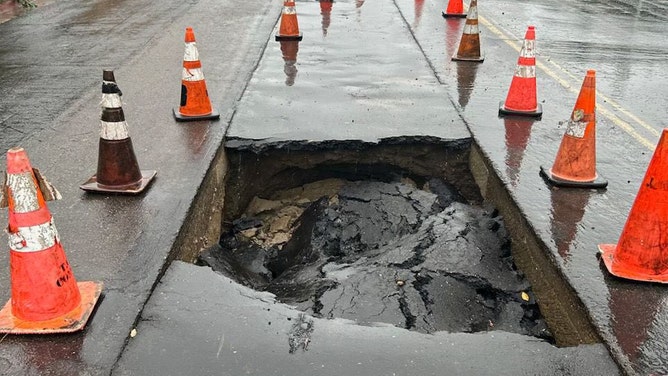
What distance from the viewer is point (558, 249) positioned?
12.5 ft

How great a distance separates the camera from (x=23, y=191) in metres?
2.83

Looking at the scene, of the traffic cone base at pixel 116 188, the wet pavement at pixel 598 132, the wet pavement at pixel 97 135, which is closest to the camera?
the wet pavement at pixel 97 135

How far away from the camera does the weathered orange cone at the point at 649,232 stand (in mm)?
3369

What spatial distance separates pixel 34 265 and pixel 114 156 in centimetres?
155

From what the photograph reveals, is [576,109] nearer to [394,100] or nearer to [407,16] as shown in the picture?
[394,100]

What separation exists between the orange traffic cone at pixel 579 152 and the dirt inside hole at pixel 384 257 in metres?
0.66

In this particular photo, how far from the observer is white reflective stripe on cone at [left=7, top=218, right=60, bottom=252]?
287 centimetres

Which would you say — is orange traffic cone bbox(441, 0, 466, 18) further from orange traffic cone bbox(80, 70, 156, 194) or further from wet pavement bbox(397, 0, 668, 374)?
orange traffic cone bbox(80, 70, 156, 194)

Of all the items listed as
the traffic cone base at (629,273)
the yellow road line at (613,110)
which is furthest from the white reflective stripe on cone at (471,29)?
the traffic cone base at (629,273)

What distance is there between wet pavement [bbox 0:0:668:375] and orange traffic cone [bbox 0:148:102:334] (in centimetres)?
11

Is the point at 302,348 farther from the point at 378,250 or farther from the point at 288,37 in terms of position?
the point at 288,37

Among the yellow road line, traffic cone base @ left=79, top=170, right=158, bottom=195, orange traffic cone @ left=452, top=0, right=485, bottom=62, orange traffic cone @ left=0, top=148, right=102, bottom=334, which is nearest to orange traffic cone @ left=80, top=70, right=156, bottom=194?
traffic cone base @ left=79, top=170, right=158, bottom=195

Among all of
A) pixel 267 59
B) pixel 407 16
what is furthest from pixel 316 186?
pixel 407 16

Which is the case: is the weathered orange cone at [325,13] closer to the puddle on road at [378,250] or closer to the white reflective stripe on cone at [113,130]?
the puddle on road at [378,250]
